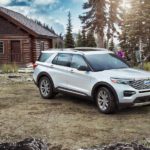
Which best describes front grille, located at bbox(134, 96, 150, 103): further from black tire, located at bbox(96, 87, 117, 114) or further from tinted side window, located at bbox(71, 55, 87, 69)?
tinted side window, located at bbox(71, 55, 87, 69)

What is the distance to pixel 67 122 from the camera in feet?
30.9

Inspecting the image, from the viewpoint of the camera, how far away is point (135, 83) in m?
10.4

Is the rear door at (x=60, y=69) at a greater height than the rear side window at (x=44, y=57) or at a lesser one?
lesser

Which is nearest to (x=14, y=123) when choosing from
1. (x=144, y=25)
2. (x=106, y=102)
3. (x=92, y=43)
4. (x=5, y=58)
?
(x=106, y=102)

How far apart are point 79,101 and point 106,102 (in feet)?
7.82

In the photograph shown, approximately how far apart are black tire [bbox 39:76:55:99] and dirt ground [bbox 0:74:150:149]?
22cm

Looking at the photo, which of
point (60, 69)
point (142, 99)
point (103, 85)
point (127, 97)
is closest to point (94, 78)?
point (103, 85)

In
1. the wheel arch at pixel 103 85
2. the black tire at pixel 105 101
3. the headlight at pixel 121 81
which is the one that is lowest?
the black tire at pixel 105 101

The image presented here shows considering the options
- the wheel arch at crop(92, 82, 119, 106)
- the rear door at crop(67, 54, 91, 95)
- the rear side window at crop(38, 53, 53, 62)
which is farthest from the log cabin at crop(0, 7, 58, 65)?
the wheel arch at crop(92, 82, 119, 106)

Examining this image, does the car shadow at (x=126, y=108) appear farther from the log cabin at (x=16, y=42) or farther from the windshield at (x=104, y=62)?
the log cabin at (x=16, y=42)

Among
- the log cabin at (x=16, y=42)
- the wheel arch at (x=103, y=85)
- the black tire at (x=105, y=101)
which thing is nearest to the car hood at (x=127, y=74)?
the wheel arch at (x=103, y=85)

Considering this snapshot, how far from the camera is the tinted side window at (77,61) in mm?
11633

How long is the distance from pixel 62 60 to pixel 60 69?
324mm

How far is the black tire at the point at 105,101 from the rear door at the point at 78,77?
51cm
